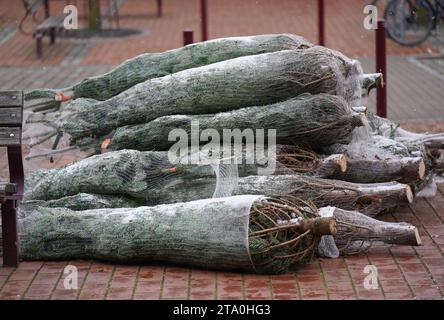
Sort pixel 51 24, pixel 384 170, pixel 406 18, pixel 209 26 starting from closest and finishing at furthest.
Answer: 1. pixel 384 170
2. pixel 51 24
3. pixel 406 18
4. pixel 209 26

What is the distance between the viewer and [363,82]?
7.63 meters

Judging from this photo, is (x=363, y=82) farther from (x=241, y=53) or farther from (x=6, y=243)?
(x=6, y=243)

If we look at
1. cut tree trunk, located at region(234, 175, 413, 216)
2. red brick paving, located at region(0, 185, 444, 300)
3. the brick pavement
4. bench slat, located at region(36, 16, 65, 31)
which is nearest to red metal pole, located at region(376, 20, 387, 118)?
the brick pavement

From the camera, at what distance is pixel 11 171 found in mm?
6484

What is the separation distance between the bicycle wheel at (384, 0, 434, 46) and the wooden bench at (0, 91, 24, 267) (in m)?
9.48

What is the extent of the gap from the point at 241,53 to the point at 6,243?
85.5 inches

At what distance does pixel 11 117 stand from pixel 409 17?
33.1ft

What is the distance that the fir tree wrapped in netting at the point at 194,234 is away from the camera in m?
5.85

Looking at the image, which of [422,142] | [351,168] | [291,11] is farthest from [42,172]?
[291,11]

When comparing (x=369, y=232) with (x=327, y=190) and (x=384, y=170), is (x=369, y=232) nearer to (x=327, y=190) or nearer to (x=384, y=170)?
(x=327, y=190)

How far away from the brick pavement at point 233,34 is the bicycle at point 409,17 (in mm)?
210

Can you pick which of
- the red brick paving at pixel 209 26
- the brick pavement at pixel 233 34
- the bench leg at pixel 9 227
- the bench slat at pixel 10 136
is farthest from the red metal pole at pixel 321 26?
the bench leg at pixel 9 227

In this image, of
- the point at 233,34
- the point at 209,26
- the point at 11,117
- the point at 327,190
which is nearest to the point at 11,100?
the point at 11,117

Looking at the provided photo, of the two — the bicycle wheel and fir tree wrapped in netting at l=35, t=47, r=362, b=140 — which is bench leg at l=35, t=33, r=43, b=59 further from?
fir tree wrapped in netting at l=35, t=47, r=362, b=140
